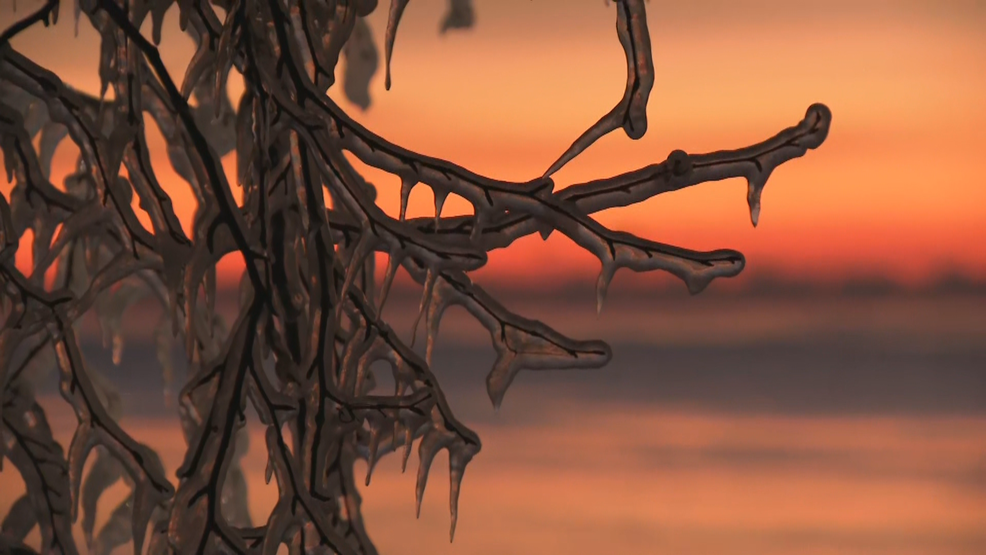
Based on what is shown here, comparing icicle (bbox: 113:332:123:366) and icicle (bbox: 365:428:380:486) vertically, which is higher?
icicle (bbox: 113:332:123:366)

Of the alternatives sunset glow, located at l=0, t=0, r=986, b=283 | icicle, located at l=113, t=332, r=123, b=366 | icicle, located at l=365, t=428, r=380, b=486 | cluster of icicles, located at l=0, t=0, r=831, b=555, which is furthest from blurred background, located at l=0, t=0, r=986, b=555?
icicle, located at l=365, t=428, r=380, b=486

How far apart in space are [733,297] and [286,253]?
0.70 m

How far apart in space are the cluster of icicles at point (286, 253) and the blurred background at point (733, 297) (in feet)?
1.23

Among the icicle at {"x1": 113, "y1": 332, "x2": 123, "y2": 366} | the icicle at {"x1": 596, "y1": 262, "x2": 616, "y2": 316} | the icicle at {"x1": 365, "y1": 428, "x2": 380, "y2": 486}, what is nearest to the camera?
the icicle at {"x1": 596, "y1": 262, "x2": 616, "y2": 316}

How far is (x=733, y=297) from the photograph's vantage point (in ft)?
4.65

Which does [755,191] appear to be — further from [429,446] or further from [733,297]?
[733,297]

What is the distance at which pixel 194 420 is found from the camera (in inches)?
43.4

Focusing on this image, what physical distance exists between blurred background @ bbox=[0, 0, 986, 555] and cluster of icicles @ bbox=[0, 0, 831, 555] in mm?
374

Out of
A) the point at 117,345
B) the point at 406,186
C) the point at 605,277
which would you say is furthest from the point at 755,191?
the point at 117,345

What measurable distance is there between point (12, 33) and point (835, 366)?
97cm

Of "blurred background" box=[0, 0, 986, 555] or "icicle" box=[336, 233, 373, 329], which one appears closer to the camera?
"icicle" box=[336, 233, 373, 329]

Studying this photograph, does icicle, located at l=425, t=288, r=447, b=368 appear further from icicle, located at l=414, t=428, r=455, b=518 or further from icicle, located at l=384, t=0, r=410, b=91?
icicle, located at l=384, t=0, r=410, b=91

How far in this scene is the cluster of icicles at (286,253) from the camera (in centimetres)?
81

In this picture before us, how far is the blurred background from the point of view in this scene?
1.33 metres
